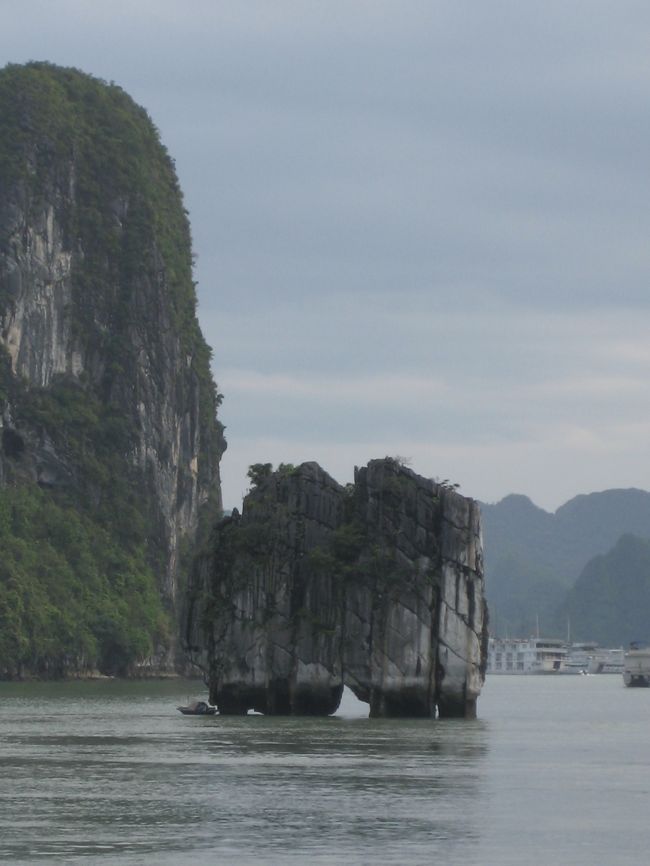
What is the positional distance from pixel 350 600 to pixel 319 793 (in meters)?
30.7

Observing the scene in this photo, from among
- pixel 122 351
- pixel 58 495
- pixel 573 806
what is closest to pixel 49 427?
pixel 58 495

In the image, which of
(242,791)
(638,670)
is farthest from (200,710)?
(638,670)

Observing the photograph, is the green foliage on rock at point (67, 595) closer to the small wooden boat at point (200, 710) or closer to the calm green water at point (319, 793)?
the small wooden boat at point (200, 710)

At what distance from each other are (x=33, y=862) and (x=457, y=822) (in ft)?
29.3

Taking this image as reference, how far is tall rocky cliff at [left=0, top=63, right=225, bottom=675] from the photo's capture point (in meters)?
166

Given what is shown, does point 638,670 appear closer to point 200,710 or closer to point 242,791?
point 200,710

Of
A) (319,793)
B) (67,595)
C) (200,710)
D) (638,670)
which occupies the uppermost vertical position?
(67,595)

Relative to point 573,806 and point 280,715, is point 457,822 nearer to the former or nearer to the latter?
point 573,806

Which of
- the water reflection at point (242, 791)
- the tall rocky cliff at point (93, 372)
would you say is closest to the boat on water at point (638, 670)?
the tall rocky cliff at point (93, 372)

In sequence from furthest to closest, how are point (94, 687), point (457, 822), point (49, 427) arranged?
1. point (49, 427)
2. point (94, 687)
3. point (457, 822)

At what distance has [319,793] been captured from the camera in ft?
141

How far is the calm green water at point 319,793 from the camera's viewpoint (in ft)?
111

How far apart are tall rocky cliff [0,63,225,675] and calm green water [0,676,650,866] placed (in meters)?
90.0

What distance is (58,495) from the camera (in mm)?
171750
